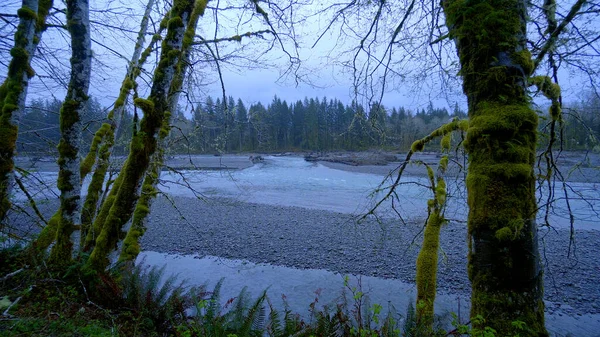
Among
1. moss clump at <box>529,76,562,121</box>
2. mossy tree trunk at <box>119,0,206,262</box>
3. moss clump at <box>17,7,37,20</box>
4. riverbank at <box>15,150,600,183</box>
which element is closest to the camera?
moss clump at <box>529,76,562,121</box>

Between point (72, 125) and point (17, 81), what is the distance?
796 mm

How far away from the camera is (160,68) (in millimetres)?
3172

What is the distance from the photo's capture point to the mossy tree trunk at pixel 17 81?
321 cm

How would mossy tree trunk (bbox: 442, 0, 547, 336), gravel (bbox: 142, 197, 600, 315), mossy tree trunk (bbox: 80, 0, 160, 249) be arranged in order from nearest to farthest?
mossy tree trunk (bbox: 442, 0, 547, 336)
mossy tree trunk (bbox: 80, 0, 160, 249)
gravel (bbox: 142, 197, 600, 315)

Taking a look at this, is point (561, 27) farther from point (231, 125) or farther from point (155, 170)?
point (155, 170)

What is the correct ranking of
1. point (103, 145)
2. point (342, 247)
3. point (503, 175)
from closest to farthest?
1. point (503, 175)
2. point (103, 145)
3. point (342, 247)

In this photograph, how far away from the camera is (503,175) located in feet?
5.79

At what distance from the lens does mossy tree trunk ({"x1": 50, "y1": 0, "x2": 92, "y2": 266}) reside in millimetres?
3133

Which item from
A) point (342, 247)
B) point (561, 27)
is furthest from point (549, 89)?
point (342, 247)

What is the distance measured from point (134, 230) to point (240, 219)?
11671mm

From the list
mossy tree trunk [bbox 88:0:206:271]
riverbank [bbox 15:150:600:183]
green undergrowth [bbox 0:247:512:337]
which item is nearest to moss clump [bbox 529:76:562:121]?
riverbank [bbox 15:150:600:183]

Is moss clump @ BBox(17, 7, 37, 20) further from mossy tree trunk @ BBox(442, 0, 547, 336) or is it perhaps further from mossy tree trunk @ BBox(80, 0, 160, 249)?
mossy tree trunk @ BBox(442, 0, 547, 336)

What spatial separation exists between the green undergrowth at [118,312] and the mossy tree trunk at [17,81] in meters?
1.01

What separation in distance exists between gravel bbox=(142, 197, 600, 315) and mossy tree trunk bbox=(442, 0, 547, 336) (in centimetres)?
490
